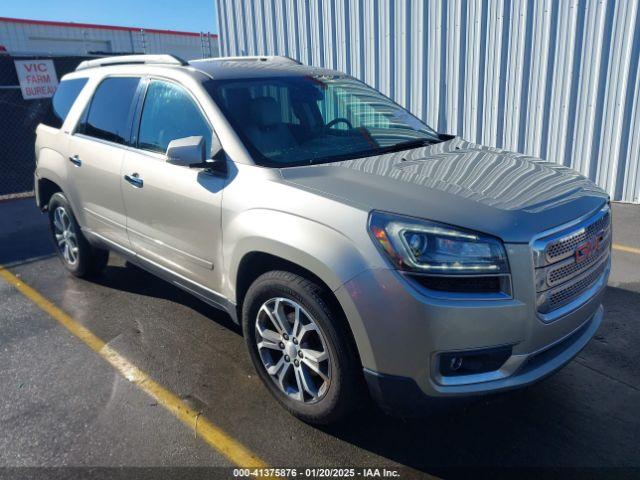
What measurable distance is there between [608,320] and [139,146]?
3.58m

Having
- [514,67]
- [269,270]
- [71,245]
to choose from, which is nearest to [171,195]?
[269,270]

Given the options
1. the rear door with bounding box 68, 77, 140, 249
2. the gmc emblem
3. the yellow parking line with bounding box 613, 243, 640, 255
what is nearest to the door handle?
the rear door with bounding box 68, 77, 140, 249

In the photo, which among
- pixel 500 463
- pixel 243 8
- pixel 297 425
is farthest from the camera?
pixel 243 8

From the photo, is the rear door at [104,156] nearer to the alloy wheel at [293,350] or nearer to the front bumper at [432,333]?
the alloy wheel at [293,350]

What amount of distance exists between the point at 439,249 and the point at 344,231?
42 cm

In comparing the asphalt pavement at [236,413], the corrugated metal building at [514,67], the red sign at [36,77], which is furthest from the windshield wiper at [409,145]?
the red sign at [36,77]

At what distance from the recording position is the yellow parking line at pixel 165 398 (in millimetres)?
2682

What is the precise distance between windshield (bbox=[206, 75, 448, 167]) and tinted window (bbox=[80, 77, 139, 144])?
0.94 m

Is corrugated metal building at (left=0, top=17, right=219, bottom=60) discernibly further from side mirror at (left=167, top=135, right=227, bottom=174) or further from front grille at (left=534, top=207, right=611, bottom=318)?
front grille at (left=534, top=207, right=611, bottom=318)

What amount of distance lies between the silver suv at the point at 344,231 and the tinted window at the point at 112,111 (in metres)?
0.02

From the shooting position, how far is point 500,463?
100 inches

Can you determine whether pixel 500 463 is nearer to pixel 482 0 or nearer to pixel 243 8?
pixel 482 0

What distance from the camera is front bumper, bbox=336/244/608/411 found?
7.24 feet

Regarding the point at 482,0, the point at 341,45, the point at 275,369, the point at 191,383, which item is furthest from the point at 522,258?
the point at 341,45
